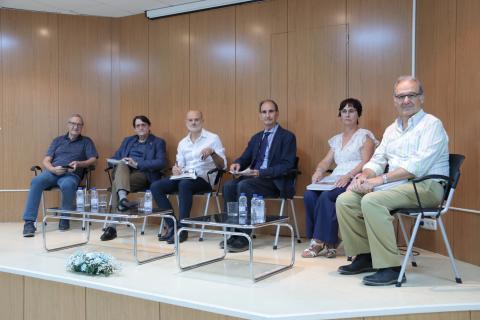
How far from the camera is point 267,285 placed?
3.24 m

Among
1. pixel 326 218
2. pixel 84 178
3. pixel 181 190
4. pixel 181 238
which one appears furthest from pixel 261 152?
pixel 84 178

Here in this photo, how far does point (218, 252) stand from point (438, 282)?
1.84 meters

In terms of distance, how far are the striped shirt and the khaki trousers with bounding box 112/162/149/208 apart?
8.95 feet

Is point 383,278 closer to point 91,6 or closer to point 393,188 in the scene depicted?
point 393,188

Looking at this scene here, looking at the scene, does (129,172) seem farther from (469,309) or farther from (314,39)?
(469,309)

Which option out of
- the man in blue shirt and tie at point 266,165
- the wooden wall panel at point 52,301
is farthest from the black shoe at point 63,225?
the wooden wall panel at point 52,301

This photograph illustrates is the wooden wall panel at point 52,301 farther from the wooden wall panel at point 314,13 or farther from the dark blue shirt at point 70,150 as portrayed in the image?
the wooden wall panel at point 314,13

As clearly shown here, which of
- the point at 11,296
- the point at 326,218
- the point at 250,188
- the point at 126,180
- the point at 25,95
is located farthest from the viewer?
the point at 25,95

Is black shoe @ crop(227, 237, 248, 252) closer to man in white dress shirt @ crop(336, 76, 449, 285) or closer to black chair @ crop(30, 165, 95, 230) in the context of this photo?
man in white dress shirt @ crop(336, 76, 449, 285)

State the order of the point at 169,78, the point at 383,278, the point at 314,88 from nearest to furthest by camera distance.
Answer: the point at 383,278 < the point at 314,88 < the point at 169,78

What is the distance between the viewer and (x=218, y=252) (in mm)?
4387

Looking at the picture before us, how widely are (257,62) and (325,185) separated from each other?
1.99 meters

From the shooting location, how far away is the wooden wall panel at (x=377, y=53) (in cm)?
480

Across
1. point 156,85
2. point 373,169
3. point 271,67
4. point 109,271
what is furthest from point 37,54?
point 373,169
